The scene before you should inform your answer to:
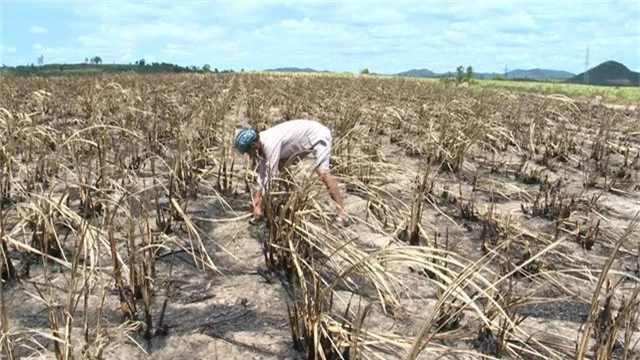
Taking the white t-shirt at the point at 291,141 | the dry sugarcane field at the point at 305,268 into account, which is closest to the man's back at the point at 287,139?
the white t-shirt at the point at 291,141

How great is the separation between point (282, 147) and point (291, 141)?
10cm

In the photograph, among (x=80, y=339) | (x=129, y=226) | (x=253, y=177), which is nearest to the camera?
(x=80, y=339)

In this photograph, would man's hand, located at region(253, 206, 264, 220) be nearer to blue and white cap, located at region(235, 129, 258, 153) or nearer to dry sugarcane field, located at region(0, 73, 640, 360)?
dry sugarcane field, located at region(0, 73, 640, 360)

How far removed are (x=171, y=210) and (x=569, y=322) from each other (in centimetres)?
260

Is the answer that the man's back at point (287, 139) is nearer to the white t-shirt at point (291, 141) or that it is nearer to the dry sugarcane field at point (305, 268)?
the white t-shirt at point (291, 141)

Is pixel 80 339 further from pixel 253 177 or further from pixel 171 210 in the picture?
pixel 253 177

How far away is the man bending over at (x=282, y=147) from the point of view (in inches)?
161

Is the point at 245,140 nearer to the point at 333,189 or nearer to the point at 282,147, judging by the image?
the point at 282,147

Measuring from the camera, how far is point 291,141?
4730 millimetres

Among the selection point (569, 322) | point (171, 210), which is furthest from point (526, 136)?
point (171, 210)

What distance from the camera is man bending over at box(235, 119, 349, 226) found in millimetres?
4078

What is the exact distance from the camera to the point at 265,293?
119 inches

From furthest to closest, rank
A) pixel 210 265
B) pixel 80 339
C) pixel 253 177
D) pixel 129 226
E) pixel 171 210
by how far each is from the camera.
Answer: pixel 253 177 < pixel 171 210 < pixel 210 265 < pixel 129 226 < pixel 80 339

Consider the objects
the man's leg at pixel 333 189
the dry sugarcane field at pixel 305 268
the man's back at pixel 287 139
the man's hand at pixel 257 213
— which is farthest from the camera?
the man's back at pixel 287 139
